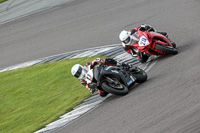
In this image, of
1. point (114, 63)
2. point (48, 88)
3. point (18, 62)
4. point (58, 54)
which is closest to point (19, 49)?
point (18, 62)

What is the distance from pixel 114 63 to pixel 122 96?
A: 43.1 inches

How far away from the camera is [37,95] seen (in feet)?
44.9

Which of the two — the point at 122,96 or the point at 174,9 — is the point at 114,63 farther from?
the point at 174,9

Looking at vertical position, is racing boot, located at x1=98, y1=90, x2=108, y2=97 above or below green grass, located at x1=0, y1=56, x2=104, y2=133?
above

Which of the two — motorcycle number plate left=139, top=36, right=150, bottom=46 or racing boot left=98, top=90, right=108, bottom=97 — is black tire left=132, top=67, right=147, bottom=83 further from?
motorcycle number plate left=139, top=36, right=150, bottom=46

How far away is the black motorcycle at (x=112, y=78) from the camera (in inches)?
402

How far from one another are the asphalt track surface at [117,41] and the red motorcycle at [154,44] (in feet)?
0.89

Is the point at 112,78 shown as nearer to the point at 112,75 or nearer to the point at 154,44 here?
the point at 112,75

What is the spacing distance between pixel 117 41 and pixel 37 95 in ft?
13.2

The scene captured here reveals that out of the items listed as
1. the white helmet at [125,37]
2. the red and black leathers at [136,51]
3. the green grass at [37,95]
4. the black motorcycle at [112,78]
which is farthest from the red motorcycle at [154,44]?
the green grass at [37,95]

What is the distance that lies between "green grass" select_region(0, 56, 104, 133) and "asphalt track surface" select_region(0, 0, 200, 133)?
1.36 m

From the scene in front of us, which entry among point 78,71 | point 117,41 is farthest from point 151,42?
point 117,41

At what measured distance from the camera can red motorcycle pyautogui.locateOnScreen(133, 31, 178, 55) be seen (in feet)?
39.0

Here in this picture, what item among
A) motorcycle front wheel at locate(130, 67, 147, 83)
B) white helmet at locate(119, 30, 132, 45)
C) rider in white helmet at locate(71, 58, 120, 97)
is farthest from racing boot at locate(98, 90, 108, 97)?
white helmet at locate(119, 30, 132, 45)
